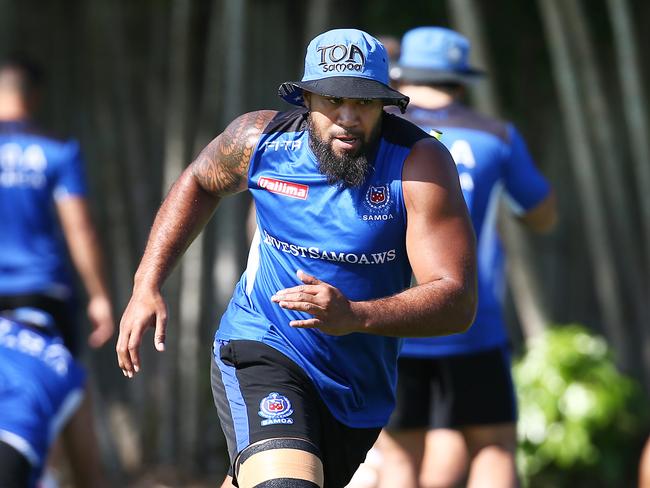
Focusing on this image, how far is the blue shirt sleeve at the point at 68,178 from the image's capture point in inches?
242

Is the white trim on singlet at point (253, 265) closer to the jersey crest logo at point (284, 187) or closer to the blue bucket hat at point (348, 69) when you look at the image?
the jersey crest logo at point (284, 187)

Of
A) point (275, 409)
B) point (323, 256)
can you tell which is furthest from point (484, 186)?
point (275, 409)

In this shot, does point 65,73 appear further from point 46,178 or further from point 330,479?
point 330,479

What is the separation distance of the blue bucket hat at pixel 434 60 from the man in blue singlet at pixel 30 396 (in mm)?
1912

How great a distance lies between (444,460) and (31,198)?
7.73ft

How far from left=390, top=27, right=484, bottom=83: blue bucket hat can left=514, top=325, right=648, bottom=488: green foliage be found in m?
2.18

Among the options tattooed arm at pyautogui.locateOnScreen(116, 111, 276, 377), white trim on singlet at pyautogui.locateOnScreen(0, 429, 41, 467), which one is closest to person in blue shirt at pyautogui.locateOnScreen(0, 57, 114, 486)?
white trim on singlet at pyautogui.locateOnScreen(0, 429, 41, 467)

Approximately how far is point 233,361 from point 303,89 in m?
0.87

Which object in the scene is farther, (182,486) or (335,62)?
(182,486)

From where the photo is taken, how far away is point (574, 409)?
676 cm

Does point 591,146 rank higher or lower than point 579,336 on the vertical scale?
higher

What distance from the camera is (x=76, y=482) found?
605 centimetres

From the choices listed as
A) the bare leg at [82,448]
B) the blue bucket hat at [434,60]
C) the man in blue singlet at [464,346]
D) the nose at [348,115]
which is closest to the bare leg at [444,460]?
the man in blue singlet at [464,346]

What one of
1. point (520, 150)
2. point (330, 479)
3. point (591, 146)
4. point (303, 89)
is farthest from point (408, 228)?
point (591, 146)
